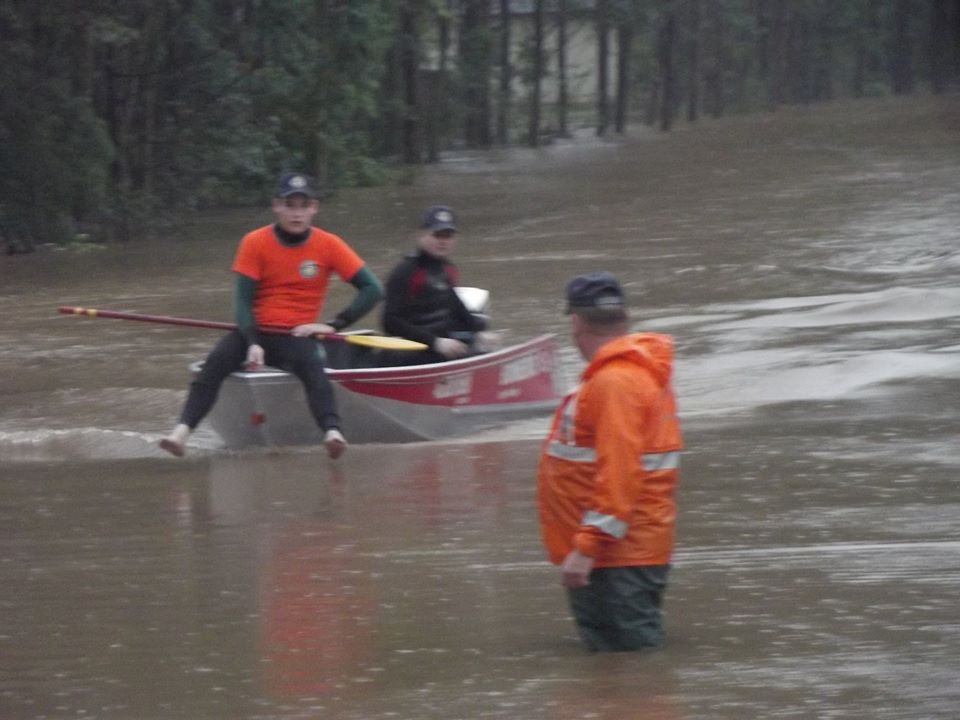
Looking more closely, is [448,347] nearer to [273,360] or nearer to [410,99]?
[273,360]

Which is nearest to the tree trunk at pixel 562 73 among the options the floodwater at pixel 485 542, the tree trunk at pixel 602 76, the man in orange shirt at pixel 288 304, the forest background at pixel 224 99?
the forest background at pixel 224 99

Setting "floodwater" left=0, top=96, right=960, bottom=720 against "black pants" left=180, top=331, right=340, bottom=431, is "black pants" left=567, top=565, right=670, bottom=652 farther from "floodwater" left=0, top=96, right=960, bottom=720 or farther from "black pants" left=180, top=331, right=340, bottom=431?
"black pants" left=180, top=331, right=340, bottom=431

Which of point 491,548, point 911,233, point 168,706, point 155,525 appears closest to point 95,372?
point 155,525

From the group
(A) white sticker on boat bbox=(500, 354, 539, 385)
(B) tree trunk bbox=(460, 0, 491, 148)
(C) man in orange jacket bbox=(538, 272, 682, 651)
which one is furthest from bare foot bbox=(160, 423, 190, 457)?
(B) tree trunk bbox=(460, 0, 491, 148)

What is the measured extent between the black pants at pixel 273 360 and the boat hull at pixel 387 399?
17 cm

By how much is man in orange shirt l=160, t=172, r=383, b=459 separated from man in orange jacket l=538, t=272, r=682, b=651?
5061 millimetres

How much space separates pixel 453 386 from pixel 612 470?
661cm

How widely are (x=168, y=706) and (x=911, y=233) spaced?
846 inches

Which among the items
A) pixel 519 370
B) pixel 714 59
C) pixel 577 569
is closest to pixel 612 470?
pixel 577 569

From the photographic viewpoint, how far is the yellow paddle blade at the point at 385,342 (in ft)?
38.2

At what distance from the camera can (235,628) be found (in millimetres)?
6941

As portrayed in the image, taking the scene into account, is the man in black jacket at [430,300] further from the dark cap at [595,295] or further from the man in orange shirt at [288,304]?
the dark cap at [595,295]

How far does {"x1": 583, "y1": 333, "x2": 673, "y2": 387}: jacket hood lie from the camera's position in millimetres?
5684

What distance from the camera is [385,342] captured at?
11758 mm
